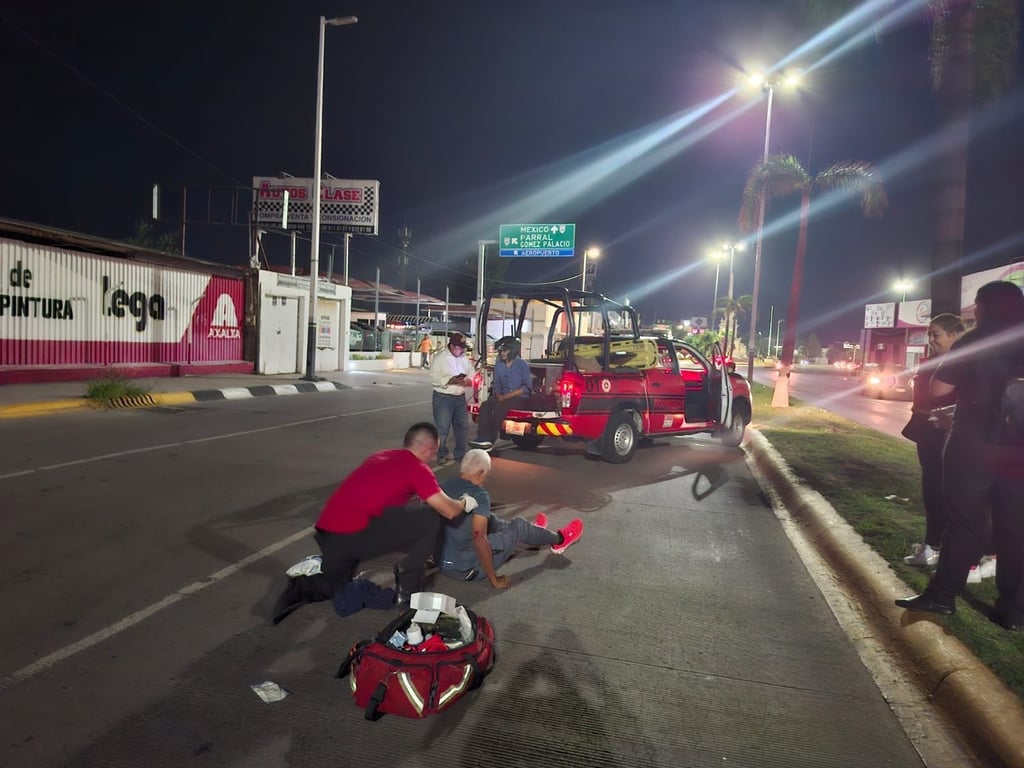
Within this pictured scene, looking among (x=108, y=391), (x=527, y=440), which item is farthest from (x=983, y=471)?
(x=108, y=391)

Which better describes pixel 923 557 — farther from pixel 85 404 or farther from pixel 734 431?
pixel 85 404

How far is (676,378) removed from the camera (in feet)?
35.3

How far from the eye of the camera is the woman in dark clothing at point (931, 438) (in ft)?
16.3

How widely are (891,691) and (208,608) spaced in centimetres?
377

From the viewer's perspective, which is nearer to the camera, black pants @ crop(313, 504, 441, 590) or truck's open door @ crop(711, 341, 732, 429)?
black pants @ crop(313, 504, 441, 590)

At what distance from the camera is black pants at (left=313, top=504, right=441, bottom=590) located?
4086 millimetres

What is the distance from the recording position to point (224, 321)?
2269cm

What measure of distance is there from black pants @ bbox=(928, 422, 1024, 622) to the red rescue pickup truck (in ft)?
17.6

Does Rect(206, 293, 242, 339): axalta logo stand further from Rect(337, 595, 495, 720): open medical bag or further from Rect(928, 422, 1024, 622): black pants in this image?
Rect(928, 422, 1024, 622): black pants

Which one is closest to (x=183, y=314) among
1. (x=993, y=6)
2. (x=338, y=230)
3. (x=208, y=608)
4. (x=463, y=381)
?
(x=338, y=230)

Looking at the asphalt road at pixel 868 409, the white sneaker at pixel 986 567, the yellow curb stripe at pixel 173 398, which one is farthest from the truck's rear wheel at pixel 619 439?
the yellow curb stripe at pixel 173 398

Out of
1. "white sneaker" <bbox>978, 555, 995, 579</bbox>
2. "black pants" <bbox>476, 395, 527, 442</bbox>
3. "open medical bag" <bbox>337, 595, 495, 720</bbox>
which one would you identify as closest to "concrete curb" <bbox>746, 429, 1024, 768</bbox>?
"white sneaker" <bbox>978, 555, 995, 579</bbox>

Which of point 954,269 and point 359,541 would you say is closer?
point 359,541

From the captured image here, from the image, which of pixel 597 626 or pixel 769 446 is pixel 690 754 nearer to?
pixel 597 626
